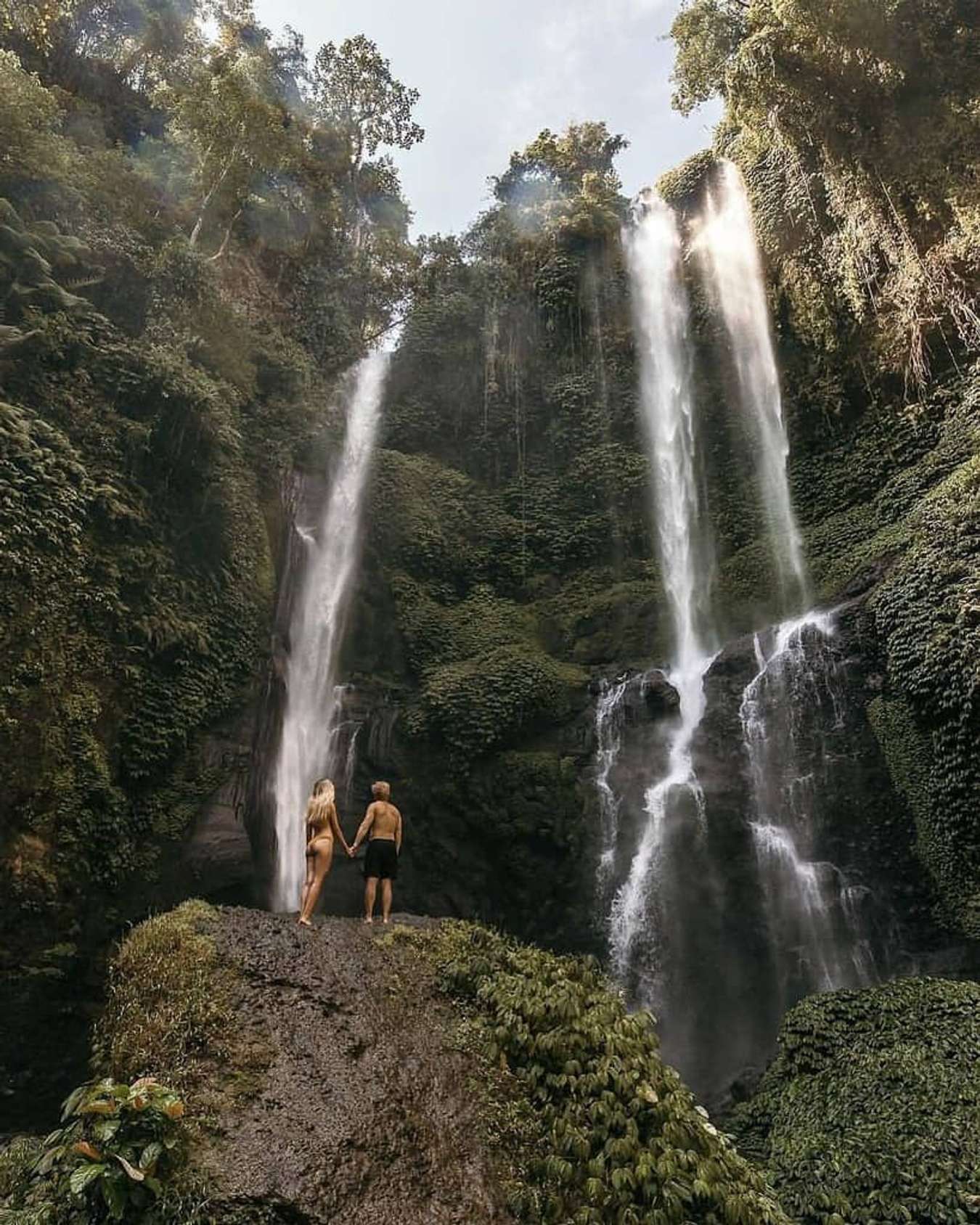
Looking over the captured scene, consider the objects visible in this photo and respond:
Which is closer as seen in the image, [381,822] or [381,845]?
[381,845]

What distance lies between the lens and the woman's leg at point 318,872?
20.1 feet

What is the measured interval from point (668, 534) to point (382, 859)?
13.6 metres

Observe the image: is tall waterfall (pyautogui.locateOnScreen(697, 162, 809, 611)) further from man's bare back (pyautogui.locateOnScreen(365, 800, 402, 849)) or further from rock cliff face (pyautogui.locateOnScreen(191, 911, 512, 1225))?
rock cliff face (pyautogui.locateOnScreen(191, 911, 512, 1225))

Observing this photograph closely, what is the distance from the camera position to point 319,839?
6445 mm

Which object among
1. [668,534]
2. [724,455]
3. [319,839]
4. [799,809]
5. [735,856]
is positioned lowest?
[319,839]

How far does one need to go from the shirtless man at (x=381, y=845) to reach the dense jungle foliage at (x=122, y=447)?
13.3ft

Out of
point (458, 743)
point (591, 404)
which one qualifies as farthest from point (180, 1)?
point (458, 743)

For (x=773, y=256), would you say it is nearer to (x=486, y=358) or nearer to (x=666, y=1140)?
(x=486, y=358)

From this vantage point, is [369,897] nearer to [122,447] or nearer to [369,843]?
[369,843]

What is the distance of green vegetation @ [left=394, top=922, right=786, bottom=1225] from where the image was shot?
3514 mm

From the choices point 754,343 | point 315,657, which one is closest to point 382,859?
point 315,657

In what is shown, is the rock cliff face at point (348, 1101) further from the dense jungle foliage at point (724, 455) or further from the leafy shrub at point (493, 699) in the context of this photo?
the leafy shrub at point (493, 699)

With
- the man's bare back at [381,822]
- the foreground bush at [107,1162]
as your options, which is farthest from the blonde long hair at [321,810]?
the foreground bush at [107,1162]

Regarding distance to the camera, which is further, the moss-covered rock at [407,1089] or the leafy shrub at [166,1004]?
the leafy shrub at [166,1004]
